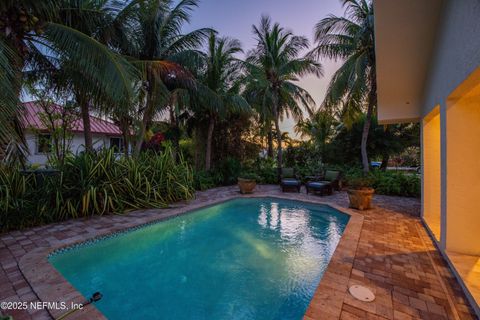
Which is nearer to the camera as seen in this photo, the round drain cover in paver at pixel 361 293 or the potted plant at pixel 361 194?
the round drain cover in paver at pixel 361 293

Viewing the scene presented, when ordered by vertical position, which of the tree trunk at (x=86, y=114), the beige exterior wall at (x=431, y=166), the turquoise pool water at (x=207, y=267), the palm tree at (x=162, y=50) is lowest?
the turquoise pool water at (x=207, y=267)

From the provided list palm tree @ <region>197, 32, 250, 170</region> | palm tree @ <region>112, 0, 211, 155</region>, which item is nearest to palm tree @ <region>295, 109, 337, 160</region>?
palm tree @ <region>197, 32, 250, 170</region>

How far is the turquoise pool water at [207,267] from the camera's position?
297 cm

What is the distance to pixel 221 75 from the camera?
1173cm

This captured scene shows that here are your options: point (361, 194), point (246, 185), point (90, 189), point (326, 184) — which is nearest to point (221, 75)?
point (246, 185)

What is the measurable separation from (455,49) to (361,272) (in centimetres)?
356

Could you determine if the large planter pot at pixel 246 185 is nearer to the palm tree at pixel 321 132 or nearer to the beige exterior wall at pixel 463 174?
the beige exterior wall at pixel 463 174

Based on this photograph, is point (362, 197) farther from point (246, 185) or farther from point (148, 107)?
point (148, 107)

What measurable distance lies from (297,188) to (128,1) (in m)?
8.83

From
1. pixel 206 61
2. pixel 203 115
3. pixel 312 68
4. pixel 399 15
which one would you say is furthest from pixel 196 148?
pixel 399 15

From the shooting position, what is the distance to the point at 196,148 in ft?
46.8

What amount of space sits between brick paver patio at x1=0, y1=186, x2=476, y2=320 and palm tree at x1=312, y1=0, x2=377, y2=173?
6013 millimetres

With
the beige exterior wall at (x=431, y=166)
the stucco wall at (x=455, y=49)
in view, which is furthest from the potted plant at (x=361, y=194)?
the stucco wall at (x=455, y=49)

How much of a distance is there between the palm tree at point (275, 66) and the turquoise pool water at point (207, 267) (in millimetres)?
6979
